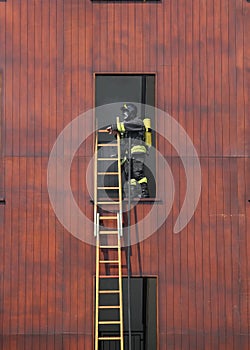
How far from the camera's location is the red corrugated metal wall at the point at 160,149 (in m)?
12.1

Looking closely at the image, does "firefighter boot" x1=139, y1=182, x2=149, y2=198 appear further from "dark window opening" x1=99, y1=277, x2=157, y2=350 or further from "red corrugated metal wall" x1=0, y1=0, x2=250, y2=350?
Answer: "dark window opening" x1=99, y1=277, x2=157, y2=350

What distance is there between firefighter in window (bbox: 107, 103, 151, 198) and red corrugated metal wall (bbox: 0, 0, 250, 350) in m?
0.42

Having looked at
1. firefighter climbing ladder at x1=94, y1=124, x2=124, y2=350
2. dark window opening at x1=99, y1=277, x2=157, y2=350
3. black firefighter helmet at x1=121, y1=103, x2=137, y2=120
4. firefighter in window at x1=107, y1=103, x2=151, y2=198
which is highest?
black firefighter helmet at x1=121, y1=103, x2=137, y2=120

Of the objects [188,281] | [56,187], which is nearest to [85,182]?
[56,187]

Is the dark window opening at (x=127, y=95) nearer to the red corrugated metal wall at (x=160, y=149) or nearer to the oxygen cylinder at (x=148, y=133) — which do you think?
the oxygen cylinder at (x=148, y=133)

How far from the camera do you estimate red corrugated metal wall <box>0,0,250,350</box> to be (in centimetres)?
1211

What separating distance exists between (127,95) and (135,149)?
147 cm

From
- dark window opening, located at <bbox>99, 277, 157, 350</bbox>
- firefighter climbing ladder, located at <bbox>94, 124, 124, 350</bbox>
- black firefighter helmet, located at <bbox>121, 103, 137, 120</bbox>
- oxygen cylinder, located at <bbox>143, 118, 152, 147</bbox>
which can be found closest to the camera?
firefighter climbing ladder, located at <bbox>94, 124, 124, 350</bbox>

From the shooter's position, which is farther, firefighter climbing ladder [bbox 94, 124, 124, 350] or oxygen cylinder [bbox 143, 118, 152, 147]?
oxygen cylinder [bbox 143, 118, 152, 147]

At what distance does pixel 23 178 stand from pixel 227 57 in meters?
3.99

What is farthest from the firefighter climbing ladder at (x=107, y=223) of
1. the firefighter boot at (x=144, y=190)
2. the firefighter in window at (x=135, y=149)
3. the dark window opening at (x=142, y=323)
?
the dark window opening at (x=142, y=323)

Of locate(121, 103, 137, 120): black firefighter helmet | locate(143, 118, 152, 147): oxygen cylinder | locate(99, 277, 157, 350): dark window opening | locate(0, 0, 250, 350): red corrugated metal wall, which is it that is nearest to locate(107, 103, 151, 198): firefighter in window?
locate(143, 118, 152, 147): oxygen cylinder

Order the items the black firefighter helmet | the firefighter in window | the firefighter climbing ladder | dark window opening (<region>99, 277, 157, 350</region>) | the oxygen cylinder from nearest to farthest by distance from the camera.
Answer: the firefighter climbing ladder → the firefighter in window → the oxygen cylinder → the black firefighter helmet → dark window opening (<region>99, 277, 157, 350</region>)

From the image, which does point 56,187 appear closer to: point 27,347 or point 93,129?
point 93,129
